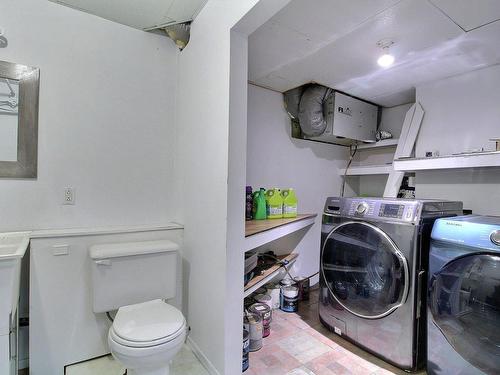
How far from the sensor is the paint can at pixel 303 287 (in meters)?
2.81

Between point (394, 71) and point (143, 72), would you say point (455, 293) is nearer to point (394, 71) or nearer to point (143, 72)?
point (394, 71)

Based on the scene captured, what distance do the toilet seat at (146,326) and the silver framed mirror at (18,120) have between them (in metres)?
1.07

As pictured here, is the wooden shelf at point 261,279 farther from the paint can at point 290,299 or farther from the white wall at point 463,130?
the white wall at point 463,130

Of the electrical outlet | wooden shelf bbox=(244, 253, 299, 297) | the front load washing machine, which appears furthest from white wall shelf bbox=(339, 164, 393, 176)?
the electrical outlet

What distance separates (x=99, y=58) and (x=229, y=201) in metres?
1.42

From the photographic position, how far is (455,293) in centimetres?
153

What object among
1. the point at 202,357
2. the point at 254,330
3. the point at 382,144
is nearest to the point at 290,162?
the point at 382,144

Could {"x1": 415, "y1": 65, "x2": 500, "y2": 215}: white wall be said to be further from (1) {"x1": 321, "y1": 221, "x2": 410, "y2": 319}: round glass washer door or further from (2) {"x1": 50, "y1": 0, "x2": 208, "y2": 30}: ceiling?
(2) {"x1": 50, "y1": 0, "x2": 208, "y2": 30}: ceiling


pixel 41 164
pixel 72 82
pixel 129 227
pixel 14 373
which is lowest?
pixel 14 373

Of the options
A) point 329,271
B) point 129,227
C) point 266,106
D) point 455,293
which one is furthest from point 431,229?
point 129,227

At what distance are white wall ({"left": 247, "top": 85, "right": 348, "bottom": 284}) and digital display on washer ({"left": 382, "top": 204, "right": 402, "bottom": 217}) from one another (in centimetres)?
114

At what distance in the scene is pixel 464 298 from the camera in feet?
4.89

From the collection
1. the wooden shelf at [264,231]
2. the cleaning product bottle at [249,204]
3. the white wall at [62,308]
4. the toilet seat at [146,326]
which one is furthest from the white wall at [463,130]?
the white wall at [62,308]

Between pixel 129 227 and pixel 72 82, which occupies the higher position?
pixel 72 82
